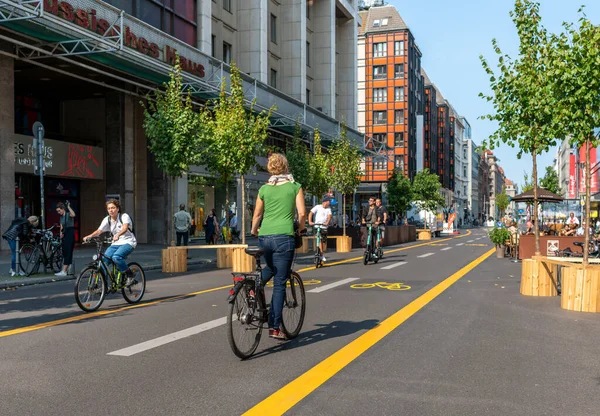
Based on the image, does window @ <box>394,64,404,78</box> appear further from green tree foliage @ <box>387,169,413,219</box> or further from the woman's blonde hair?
the woman's blonde hair

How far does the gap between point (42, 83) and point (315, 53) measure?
23.4m

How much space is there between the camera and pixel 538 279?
10344 mm

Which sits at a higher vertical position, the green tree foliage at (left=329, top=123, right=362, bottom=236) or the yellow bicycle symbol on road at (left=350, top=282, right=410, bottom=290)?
the green tree foliage at (left=329, top=123, right=362, bottom=236)

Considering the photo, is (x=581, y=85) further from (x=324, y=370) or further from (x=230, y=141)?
(x=230, y=141)

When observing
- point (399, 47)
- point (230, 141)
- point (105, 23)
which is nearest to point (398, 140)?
point (399, 47)

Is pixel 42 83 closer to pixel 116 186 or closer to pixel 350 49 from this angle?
pixel 116 186

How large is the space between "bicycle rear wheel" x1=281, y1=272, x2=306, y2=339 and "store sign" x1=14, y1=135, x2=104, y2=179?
18.0 meters

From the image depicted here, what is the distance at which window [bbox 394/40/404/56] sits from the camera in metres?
80.7

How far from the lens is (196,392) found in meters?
4.53

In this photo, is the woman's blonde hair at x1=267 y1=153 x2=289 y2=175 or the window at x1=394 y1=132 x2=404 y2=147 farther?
the window at x1=394 y1=132 x2=404 y2=147

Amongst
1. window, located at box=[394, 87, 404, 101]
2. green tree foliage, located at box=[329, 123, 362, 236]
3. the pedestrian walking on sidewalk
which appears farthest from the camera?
window, located at box=[394, 87, 404, 101]

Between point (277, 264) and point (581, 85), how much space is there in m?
5.93

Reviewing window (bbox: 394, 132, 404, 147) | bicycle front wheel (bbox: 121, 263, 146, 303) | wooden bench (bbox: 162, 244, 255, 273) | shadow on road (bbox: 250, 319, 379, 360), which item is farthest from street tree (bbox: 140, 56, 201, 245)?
window (bbox: 394, 132, 404, 147)

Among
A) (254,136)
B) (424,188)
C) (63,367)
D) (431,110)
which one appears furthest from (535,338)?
(431,110)
